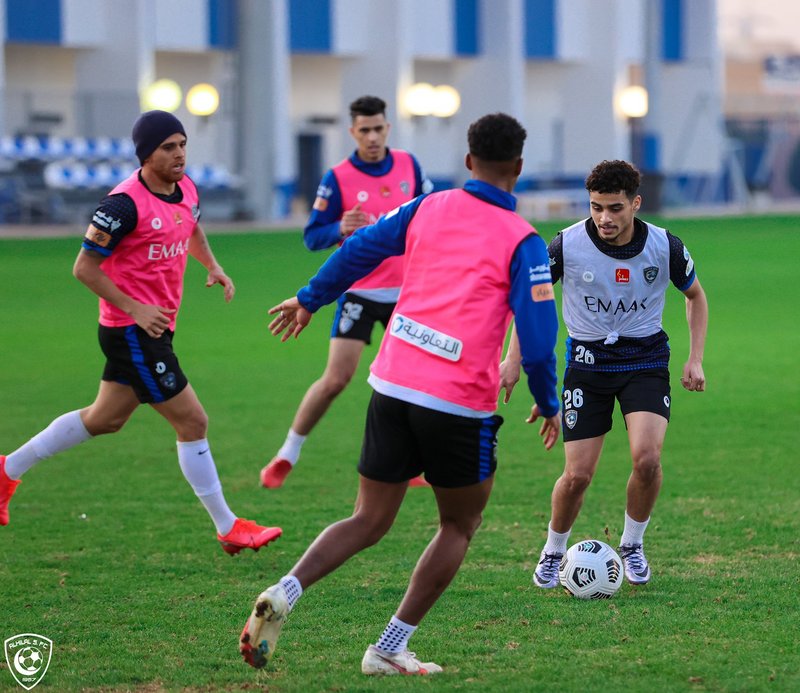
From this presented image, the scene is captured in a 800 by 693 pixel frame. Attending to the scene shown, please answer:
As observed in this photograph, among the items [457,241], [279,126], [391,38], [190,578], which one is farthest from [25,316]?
[391,38]

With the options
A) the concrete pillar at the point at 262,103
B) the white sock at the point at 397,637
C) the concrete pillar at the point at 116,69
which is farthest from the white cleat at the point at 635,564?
the concrete pillar at the point at 116,69

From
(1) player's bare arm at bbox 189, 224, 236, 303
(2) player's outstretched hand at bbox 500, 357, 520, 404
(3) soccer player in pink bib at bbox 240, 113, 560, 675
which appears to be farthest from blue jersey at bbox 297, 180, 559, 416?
(1) player's bare arm at bbox 189, 224, 236, 303

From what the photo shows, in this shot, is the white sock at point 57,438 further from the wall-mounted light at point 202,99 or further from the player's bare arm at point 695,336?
the wall-mounted light at point 202,99

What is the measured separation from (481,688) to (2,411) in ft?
24.1

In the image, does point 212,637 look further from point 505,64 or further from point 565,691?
point 505,64

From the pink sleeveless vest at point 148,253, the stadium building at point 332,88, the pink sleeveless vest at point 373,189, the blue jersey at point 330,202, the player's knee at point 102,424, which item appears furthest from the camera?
the stadium building at point 332,88

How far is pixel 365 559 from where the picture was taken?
6.70 metres

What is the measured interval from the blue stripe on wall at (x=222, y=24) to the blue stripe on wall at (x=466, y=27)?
27.8 feet

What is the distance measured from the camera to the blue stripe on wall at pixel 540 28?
1903 inches

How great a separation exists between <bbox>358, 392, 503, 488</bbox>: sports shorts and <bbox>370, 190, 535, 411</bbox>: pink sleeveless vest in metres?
0.08

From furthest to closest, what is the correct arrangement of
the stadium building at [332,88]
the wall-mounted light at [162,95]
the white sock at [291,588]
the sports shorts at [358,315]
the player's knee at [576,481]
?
the stadium building at [332,88] → the wall-mounted light at [162,95] → the sports shorts at [358,315] → the player's knee at [576,481] → the white sock at [291,588]

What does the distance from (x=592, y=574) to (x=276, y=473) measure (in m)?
3.04

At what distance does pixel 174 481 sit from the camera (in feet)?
28.5

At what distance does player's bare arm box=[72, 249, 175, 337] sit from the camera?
644 centimetres
